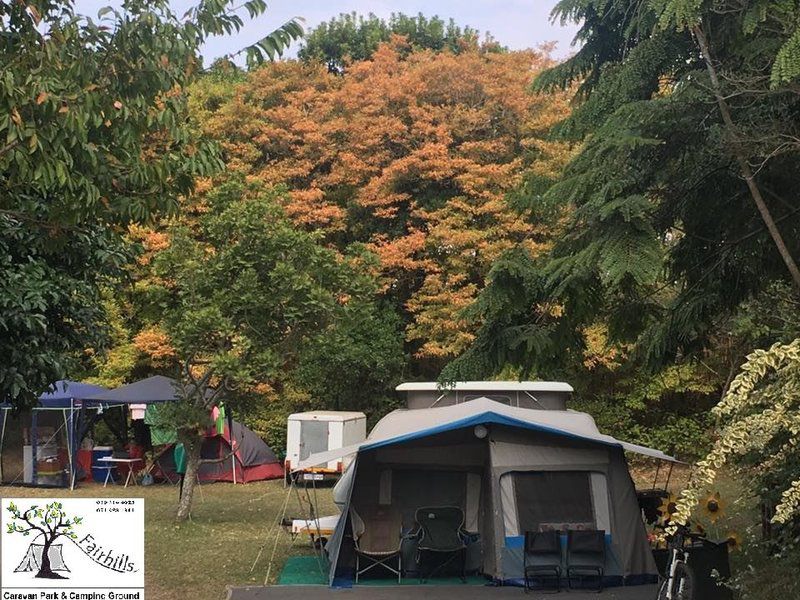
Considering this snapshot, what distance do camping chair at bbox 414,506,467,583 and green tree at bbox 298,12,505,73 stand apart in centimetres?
1959

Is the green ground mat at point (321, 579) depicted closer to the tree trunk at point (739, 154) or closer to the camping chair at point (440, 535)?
the camping chair at point (440, 535)

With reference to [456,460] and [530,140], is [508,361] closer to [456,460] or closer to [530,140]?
[456,460]

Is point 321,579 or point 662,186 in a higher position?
point 662,186

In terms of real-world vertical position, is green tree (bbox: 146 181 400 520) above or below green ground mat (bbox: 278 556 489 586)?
above

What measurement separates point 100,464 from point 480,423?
41.5 feet

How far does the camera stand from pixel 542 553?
9.11m

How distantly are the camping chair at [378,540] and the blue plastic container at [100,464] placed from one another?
37.2 ft

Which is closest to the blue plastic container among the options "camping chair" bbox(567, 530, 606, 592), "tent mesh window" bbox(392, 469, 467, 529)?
"tent mesh window" bbox(392, 469, 467, 529)

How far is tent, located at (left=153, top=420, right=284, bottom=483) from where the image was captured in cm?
1989

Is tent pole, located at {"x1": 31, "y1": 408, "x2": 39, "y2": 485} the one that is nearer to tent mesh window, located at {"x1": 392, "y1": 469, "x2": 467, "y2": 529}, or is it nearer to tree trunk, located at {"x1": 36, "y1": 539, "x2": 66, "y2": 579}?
tent mesh window, located at {"x1": 392, "y1": 469, "x2": 467, "y2": 529}

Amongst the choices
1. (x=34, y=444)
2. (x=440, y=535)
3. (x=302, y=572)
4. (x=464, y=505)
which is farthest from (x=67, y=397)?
(x=440, y=535)

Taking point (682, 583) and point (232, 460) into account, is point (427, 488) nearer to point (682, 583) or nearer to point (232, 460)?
point (682, 583)

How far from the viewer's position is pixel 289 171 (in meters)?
23.5

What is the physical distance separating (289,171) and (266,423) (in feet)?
19.7
